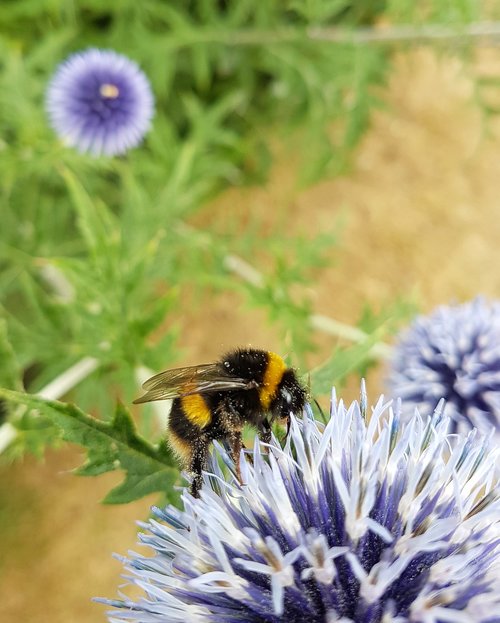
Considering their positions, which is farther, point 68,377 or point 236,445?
point 68,377

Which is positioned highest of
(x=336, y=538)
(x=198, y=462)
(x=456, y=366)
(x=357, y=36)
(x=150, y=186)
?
(x=357, y=36)

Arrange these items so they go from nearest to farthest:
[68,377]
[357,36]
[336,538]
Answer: [336,538]
[68,377]
[357,36]

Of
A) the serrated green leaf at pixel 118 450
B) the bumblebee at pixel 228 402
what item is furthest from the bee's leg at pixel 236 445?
the serrated green leaf at pixel 118 450

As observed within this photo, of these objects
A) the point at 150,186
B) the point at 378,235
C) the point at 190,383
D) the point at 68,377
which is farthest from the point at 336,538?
the point at 378,235

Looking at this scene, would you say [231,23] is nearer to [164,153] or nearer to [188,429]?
Result: [164,153]

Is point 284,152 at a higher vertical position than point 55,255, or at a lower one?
higher

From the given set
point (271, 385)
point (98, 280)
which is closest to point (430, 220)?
point (98, 280)

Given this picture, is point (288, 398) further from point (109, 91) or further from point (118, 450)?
point (109, 91)
